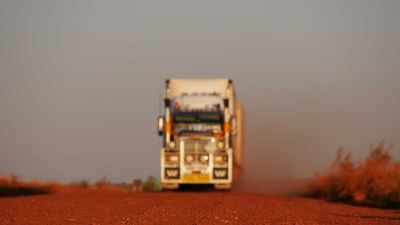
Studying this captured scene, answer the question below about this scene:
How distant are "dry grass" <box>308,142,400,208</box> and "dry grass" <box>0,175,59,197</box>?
11.3 metres

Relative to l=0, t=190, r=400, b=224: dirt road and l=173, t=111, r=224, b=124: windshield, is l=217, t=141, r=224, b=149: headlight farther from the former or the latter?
l=0, t=190, r=400, b=224: dirt road

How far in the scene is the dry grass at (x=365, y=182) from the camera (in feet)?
91.0

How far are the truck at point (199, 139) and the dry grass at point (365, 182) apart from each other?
3.95m

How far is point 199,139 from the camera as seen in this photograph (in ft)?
123

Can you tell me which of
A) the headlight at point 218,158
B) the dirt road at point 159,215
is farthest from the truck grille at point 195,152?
the dirt road at point 159,215

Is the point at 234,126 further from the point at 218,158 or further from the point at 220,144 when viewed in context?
the point at 218,158

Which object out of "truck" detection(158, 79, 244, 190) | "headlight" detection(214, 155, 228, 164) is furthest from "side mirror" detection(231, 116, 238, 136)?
"headlight" detection(214, 155, 228, 164)

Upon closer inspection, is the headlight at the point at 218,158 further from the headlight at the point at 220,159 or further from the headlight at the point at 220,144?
the headlight at the point at 220,144

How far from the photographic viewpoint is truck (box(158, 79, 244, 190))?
37.2 m

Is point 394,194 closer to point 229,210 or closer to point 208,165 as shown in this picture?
point 229,210

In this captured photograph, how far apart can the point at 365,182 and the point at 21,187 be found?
1437 centimetres

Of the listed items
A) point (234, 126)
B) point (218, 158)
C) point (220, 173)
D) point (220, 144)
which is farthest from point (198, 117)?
point (220, 173)

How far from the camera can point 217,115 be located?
37.7 m

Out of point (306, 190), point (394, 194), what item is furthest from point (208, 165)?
point (394, 194)
